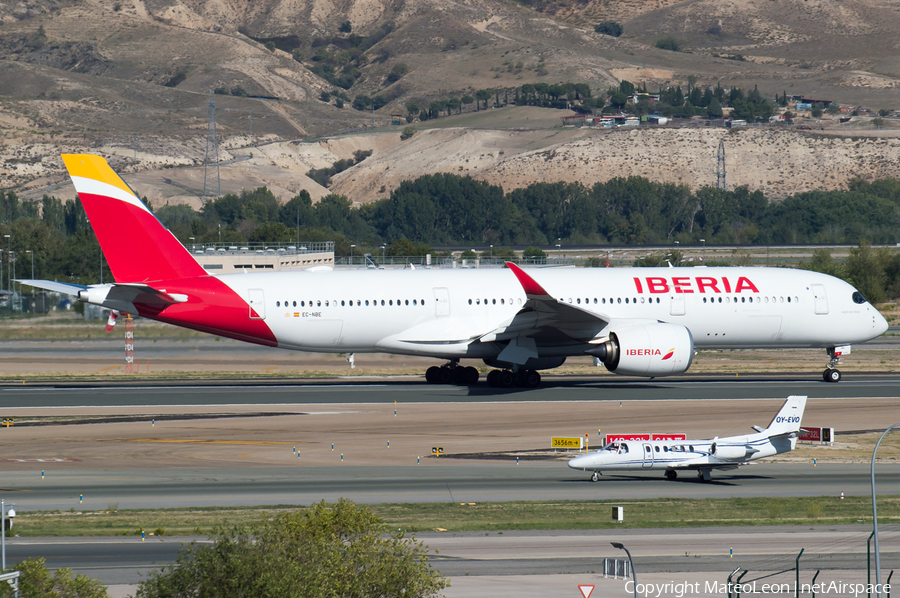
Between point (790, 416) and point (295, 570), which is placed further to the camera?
point (790, 416)

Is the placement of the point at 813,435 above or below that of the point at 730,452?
below

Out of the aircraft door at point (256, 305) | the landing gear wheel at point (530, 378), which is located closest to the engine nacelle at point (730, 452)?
the landing gear wheel at point (530, 378)

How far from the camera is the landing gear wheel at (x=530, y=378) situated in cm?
4341

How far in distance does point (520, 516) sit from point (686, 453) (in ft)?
21.0

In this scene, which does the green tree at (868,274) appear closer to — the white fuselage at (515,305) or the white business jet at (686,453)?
the white fuselage at (515,305)

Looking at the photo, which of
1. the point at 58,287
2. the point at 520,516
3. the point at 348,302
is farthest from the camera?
the point at 348,302

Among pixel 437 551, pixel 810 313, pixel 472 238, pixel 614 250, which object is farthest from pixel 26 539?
pixel 472 238

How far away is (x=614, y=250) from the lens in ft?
467

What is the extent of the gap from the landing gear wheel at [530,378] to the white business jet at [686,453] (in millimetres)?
14965

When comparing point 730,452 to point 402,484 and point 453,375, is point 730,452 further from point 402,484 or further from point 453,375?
point 453,375

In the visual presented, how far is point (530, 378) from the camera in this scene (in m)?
43.5

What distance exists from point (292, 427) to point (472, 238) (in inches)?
5662

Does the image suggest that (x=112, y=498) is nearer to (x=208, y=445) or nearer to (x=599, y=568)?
(x=208, y=445)

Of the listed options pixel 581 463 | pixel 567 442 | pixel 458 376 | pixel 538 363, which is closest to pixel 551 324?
pixel 538 363
